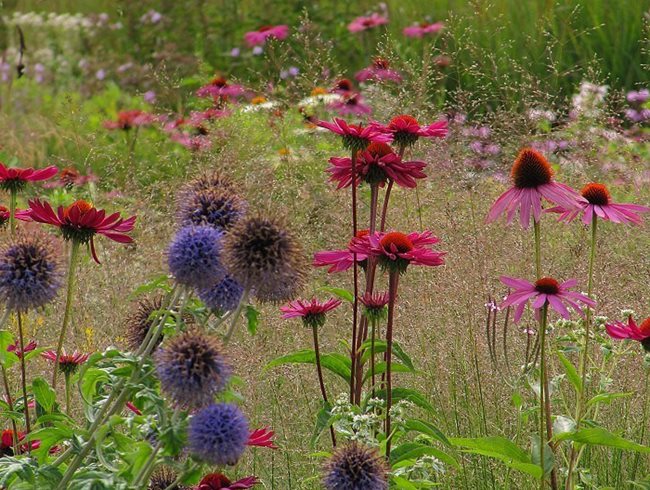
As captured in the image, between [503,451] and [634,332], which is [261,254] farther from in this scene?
[634,332]

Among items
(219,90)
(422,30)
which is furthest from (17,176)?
(422,30)

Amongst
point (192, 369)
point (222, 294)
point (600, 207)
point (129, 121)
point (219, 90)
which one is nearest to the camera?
point (192, 369)

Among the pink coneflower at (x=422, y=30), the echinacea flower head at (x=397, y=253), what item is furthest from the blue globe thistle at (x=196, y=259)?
the pink coneflower at (x=422, y=30)

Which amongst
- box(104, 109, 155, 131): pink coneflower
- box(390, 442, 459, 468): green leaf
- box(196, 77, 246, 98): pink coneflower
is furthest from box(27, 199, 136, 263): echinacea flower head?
box(104, 109, 155, 131): pink coneflower

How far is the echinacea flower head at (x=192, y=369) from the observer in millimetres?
1377

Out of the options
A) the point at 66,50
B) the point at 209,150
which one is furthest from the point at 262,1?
the point at 209,150

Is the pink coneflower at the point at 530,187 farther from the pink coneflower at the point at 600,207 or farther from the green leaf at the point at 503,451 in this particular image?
the green leaf at the point at 503,451

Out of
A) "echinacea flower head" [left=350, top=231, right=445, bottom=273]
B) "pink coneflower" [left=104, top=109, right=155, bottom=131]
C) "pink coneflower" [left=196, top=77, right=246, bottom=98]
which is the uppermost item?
"echinacea flower head" [left=350, top=231, right=445, bottom=273]

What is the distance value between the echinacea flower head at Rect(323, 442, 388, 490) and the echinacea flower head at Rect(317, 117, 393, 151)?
640mm

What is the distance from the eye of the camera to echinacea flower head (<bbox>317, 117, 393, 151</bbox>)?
205 cm

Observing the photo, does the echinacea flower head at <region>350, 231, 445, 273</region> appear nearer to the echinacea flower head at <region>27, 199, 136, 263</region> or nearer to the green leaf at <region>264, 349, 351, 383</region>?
the green leaf at <region>264, 349, 351, 383</region>

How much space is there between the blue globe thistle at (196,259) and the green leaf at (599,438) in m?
0.72

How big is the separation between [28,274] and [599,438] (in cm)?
98

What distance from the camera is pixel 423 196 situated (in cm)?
398
